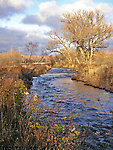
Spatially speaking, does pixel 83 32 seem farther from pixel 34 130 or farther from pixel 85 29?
pixel 34 130

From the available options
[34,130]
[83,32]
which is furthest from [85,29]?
[34,130]

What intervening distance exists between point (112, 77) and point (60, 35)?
12.3 meters

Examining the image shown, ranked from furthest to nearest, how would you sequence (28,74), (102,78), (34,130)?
1. (28,74)
2. (102,78)
3. (34,130)

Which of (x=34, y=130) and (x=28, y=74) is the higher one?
(x=28, y=74)

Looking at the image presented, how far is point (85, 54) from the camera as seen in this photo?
25438 mm

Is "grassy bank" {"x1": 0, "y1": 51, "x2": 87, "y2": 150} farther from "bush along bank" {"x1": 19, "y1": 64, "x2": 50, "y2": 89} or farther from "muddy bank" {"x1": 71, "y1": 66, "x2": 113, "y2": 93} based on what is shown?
"muddy bank" {"x1": 71, "y1": 66, "x2": 113, "y2": 93}

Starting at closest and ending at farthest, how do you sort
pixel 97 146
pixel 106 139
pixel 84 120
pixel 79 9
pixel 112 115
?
pixel 97 146 → pixel 106 139 → pixel 84 120 → pixel 112 115 → pixel 79 9

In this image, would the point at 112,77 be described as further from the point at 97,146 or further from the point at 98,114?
the point at 97,146

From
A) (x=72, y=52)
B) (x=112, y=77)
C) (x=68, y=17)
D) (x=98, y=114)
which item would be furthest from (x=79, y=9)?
(x=98, y=114)

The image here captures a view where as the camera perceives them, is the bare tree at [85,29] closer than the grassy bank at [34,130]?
No

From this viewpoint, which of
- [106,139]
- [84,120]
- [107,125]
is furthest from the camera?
[84,120]

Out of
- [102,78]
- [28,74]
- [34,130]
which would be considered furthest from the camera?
[28,74]

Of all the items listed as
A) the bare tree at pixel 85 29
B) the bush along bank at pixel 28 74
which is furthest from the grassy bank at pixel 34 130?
the bare tree at pixel 85 29

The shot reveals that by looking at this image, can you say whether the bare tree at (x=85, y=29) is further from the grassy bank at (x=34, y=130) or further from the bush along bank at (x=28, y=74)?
the grassy bank at (x=34, y=130)
